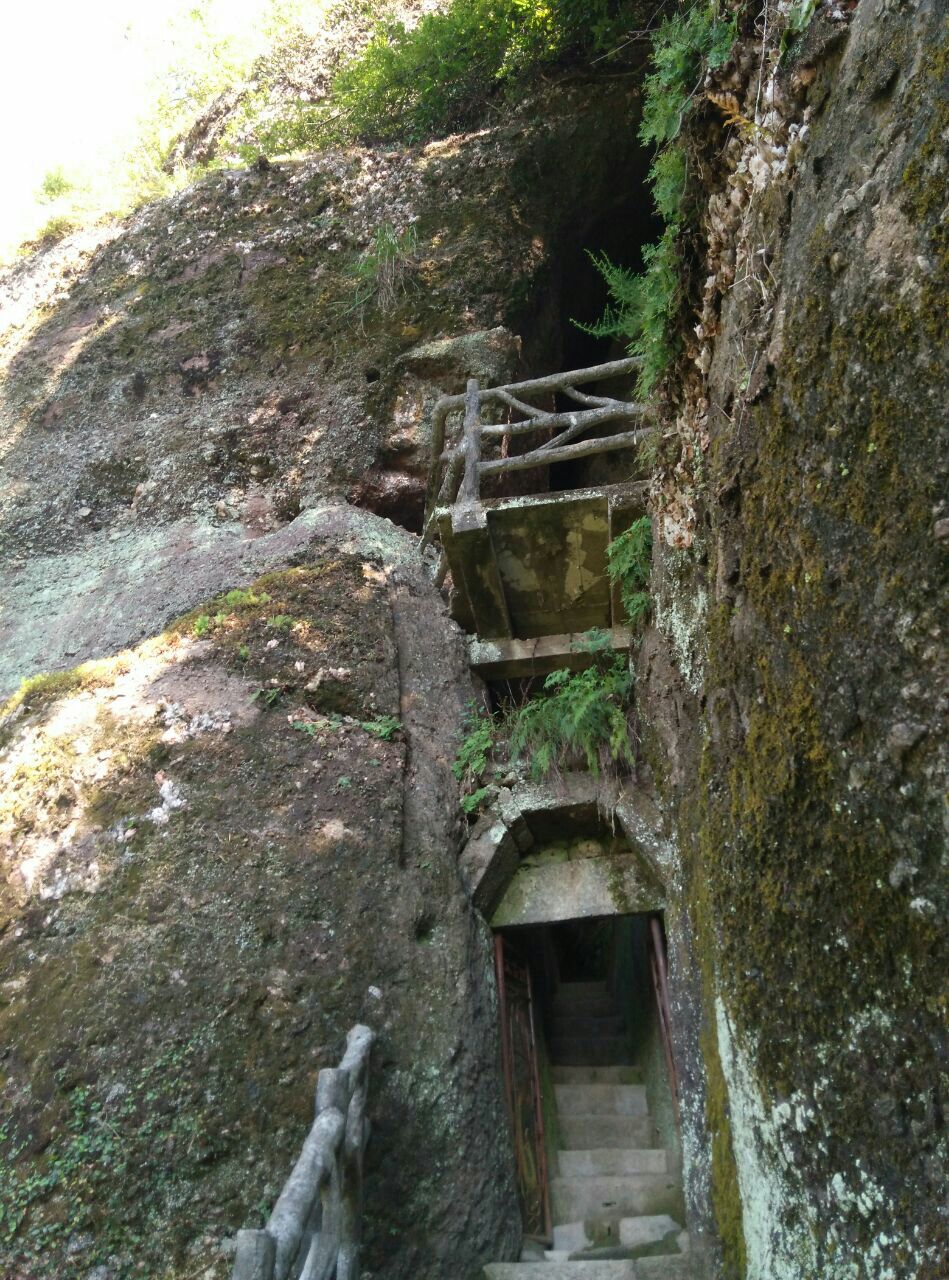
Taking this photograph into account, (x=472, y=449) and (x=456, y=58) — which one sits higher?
(x=456, y=58)

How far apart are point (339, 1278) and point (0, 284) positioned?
38.1ft

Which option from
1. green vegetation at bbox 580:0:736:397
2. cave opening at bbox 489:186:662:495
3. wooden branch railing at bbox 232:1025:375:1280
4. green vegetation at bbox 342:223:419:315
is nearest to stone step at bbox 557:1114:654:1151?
wooden branch railing at bbox 232:1025:375:1280

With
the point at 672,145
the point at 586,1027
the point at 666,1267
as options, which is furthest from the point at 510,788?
the point at 586,1027

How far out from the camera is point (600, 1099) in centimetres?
709

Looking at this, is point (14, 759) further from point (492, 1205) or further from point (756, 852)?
point (756, 852)

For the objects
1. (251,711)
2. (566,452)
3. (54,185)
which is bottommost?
(251,711)

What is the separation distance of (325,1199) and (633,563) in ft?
12.8

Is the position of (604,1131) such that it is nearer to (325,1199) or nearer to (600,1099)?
(600,1099)

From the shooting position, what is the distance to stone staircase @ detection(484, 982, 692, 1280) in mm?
4414

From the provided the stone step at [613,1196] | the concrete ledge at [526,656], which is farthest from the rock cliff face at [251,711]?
the stone step at [613,1196]

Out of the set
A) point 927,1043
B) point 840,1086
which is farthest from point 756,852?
point 927,1043

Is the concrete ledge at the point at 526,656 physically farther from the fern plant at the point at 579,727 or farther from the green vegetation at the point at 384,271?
the green vegetation at the point at 384,271

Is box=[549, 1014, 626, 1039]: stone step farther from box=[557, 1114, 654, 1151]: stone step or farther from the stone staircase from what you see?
box=[557, 1114, 654, 1151]: stone step

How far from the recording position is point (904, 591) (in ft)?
8.16
